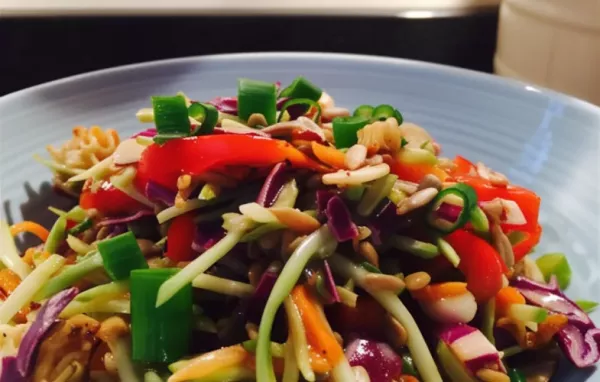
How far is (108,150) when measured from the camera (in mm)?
1435

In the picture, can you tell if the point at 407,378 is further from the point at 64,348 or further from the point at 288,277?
the point at 64,348

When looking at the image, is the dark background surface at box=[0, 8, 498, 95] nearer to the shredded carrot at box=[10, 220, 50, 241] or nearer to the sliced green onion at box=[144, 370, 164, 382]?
the shredded carrot at box=[10, 220, 50, 241]

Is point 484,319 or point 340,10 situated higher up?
point 340,10

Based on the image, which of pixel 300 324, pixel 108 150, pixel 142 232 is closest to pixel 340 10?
pixel 108 150

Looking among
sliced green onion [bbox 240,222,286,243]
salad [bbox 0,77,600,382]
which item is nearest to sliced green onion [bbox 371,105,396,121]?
salad [bbox 0,77,600,382]

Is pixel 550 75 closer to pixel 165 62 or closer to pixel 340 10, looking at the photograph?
pixel 340 10

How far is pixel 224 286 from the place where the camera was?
1.01m

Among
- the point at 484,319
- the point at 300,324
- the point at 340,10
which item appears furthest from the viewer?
the point at 340,10

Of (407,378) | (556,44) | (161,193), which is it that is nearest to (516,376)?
(407,378)

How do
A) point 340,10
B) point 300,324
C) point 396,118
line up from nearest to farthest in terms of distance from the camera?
point 300,324 < point 396,118 < point 340,10

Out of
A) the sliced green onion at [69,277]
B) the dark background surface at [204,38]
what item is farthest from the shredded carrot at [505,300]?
the dark background surface at [204,38]

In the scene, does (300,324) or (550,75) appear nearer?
(300,324)

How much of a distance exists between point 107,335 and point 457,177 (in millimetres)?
684

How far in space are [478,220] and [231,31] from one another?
50.7 inches
